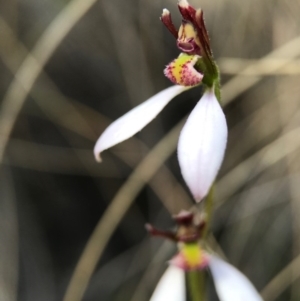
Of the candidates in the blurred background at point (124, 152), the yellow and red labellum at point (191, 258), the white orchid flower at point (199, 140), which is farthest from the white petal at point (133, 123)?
the blurred background at point (124, 152)

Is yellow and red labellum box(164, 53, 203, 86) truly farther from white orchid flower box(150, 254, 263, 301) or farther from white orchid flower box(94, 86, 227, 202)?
white orchid flower box(150, 254, 263, 301)

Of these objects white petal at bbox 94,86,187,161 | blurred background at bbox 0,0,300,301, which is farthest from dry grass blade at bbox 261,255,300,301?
white petal at bbox 94,86,187,161

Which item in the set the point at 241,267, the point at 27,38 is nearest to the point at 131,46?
the point at 27,38

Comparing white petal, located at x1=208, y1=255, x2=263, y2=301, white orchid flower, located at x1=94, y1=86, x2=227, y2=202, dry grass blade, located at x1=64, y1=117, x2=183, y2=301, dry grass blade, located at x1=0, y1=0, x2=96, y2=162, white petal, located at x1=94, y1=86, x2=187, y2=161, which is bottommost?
white petal, located at x1=208, y1=255, x2=263, y2=301

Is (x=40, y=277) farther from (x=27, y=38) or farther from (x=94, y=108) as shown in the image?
(x=27, y=38)

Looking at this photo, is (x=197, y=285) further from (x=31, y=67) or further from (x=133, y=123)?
(x=31, y=67)

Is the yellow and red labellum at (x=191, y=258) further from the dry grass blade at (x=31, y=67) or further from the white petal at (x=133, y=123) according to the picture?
the dry grass blade at (x=31, y=67)
